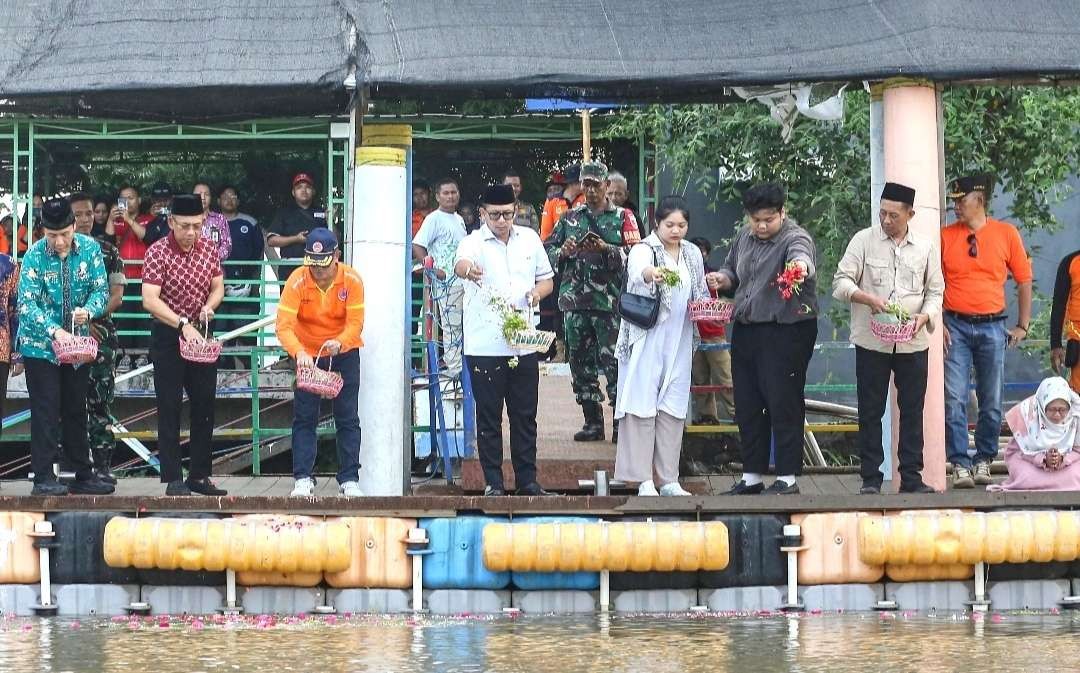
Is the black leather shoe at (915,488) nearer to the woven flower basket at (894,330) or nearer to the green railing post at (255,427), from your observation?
the woven flower basket at (894,330)

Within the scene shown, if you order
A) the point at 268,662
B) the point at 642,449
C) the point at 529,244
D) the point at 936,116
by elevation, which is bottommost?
the point at 268,662

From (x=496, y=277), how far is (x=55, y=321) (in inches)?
103

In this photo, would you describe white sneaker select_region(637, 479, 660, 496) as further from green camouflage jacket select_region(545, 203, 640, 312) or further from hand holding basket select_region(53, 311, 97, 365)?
hand holding basket select_region(53, 311, 97, 365)

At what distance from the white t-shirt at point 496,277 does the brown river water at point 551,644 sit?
1812mm

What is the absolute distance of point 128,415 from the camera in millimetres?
18000

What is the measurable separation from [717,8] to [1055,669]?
473 centimetres

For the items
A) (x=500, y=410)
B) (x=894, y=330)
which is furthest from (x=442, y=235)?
(x=894, y=330)

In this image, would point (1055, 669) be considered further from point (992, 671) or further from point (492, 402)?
point (492, 402)

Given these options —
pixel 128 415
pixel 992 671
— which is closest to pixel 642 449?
pixel 992 671

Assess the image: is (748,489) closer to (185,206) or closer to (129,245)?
(185,206)

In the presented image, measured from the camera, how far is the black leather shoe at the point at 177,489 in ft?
38.6


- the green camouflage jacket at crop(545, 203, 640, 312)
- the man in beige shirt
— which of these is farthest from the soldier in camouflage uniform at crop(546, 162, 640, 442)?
the man in beige shirt

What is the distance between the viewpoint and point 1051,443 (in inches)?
458

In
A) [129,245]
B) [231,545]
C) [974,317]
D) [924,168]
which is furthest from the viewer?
[129,245]
